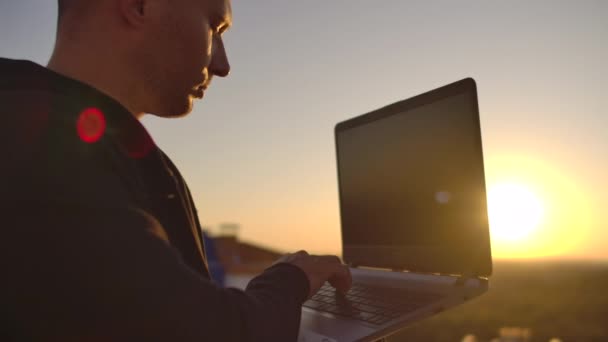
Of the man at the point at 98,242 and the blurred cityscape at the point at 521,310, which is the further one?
the blurred cityscape at the point at 521,310

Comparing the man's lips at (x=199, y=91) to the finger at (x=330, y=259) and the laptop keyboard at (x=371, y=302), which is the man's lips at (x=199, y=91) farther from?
the laptop keyboard at (x=371, y=302)

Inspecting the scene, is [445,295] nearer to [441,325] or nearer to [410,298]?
[410,298]

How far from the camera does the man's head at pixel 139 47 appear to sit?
1.02 meters

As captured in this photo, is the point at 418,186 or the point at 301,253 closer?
the point at 301,253

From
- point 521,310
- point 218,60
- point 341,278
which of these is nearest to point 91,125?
point 218,60

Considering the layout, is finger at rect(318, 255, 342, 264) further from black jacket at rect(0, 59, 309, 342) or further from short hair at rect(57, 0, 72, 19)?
short hair at rect(57, 0, 72, 19)

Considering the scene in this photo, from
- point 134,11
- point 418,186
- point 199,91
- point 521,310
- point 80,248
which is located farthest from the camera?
point 521,310

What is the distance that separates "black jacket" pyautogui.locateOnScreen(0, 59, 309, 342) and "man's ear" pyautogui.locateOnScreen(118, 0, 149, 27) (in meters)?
0.36

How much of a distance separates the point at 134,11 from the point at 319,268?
2.70 ft

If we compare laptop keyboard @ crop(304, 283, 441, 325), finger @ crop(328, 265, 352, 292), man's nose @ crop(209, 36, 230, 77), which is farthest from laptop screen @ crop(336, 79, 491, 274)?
man's nose @ crop(209, 36, 230, 77)

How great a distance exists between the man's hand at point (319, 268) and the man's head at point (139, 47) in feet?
1.95

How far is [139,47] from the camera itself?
1.06 m

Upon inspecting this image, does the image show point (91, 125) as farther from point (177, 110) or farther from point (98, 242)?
point (177, 110)

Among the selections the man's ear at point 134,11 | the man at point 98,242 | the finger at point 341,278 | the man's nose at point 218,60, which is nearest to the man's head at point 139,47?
the man's ear at point 134,11
